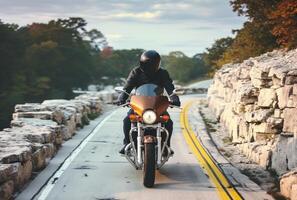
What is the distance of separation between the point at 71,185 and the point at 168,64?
99446 millimetres

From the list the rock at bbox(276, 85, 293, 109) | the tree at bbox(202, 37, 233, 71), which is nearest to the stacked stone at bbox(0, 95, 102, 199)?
the rock at bbox(276, 85, 293, 109)

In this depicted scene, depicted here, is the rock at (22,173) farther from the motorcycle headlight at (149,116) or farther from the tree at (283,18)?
the tree at (283,18)

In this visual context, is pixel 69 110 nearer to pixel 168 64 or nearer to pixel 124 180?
pixel 124 180

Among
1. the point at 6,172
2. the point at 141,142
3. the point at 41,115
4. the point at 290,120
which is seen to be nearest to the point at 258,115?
the point at 290,120

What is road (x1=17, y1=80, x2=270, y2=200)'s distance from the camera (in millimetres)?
8852

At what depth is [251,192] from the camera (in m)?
9.24

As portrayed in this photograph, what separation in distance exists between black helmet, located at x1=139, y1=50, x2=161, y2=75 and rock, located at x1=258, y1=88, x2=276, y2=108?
442 cm

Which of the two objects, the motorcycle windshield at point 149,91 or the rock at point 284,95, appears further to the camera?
the rock at point 284,95

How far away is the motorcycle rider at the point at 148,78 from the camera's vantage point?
1009 centimetres

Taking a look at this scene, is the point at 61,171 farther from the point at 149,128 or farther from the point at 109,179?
the point at 149,128

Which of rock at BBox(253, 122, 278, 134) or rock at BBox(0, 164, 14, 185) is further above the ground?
rock at BBox(253, 122, 278, 134)

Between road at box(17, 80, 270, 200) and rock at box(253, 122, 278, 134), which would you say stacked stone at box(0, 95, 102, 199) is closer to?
road at box(17, 80, 270, 200)

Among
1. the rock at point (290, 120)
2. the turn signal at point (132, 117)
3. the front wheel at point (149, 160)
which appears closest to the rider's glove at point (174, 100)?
the turn signal at point (132, 117)

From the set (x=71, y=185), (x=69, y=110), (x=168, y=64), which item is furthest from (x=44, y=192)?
(x=168, y=64)
